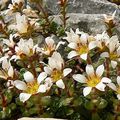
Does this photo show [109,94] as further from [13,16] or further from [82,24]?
[13,16]

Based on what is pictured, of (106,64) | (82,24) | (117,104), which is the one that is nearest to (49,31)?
(82,24)

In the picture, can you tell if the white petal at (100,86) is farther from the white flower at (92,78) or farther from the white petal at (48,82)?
the white petal at (48,82)

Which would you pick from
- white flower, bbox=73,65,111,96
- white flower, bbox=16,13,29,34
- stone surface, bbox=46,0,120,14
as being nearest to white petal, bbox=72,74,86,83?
white flower, bbox=73,65,111,96

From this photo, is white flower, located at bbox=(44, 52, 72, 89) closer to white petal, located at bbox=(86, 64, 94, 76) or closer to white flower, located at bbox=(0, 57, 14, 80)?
white petal, located at bbox=(86, 64, 94, 76)

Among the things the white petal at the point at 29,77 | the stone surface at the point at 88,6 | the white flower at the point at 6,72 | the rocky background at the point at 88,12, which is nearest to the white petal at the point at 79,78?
the white petal at the point at 29,77

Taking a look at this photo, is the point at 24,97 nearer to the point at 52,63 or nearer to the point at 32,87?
the point at 32,87

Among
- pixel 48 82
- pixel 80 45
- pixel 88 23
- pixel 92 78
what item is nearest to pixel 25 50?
pixel 48 82
